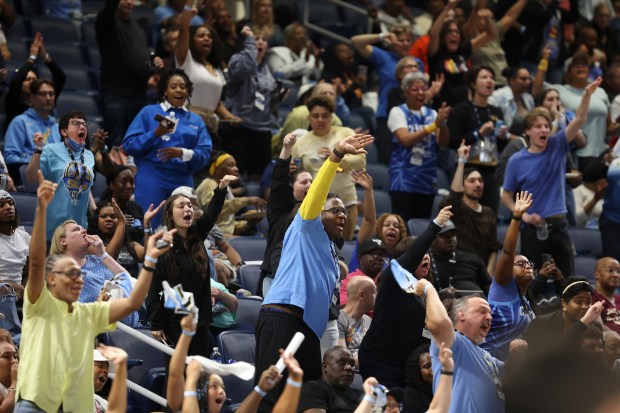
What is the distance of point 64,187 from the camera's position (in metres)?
8.67

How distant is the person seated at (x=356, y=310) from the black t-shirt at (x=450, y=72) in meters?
3.96

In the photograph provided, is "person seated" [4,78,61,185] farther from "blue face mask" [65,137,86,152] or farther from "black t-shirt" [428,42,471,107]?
"black t-shirt" [428,42,471,107]

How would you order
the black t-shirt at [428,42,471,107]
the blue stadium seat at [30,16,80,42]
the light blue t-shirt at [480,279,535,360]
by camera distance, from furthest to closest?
1. the blue stadium seat at [30,16,80,42]
2. the black t-shirt at [428,42,471,107]
3. the light blue t-shirt at [480,279,535,360]

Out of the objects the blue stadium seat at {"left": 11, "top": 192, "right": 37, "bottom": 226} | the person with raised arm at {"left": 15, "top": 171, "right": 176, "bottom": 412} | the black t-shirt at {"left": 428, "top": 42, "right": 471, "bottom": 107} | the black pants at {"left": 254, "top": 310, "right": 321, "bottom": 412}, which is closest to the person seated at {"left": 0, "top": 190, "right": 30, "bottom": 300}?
the blue stadium seat at {"left": 11, "top": 192, "right": 37, "bottom": 226}

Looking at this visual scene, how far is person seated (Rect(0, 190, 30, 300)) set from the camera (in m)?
8.14

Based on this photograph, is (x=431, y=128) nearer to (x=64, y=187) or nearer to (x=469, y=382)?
(x=64, y=187)

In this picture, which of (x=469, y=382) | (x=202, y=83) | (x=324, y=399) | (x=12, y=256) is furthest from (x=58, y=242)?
(x=202, y=83)

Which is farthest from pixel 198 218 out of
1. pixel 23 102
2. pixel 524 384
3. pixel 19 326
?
pixel 524 384

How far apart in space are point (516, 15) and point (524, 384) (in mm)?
10343

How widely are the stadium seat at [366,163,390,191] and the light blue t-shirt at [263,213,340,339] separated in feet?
15.6

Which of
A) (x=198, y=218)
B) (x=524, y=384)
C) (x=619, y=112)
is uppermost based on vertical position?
(x=524, y=384)

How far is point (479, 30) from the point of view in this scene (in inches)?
528

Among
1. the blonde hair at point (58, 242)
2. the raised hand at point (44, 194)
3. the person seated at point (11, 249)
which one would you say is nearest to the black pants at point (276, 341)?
the blonde hair at point (58, 242)

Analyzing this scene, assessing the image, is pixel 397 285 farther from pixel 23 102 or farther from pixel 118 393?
pixel 23 102
